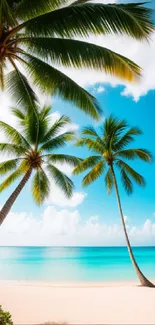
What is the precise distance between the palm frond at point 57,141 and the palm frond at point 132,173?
3660 millimetres

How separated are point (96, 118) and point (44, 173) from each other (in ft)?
18.2

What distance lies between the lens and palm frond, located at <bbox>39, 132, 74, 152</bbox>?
11.3 meters

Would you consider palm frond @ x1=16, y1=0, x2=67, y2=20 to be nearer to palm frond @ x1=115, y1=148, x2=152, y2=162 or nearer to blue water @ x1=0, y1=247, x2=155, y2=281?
palm frond @ x1=115, y1=148, x2=152, y2=162

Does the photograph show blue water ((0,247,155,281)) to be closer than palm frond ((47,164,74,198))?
No

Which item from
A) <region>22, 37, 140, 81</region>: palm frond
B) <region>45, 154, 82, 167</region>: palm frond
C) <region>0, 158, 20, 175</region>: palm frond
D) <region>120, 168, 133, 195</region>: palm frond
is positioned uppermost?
<region>120, 168, 133, 195</region>: palm frond

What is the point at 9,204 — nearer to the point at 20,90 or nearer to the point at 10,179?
the point at 20,90

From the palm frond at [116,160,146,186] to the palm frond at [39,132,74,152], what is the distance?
3.66 m

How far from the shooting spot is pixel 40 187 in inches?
485

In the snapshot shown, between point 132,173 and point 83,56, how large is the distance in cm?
897

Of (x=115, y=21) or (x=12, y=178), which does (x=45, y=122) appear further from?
(x=115, y=21)

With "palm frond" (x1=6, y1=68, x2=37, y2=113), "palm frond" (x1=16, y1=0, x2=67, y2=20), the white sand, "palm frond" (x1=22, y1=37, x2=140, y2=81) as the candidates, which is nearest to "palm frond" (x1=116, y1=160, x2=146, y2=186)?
the white sand

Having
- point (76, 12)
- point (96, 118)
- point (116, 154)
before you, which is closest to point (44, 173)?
point (116, 154)

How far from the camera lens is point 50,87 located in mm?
6805

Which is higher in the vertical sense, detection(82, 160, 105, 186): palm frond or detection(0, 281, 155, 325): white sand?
detection(82, 160, 105, 186): palm frond
